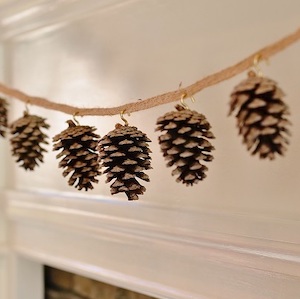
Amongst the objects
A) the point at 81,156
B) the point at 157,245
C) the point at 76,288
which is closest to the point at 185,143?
the point at 81,156

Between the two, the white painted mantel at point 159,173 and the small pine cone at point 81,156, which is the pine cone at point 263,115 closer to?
the white painted mantel at point 159,173

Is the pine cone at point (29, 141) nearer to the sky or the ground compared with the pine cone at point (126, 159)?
nearer to the sky

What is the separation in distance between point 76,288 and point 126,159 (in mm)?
715

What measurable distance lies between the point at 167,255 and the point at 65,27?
0.55 meters

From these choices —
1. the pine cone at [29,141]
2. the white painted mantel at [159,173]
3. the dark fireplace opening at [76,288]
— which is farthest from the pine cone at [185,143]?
the dark fireplace opening at [76,288]

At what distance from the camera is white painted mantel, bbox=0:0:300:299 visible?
30.5 inches

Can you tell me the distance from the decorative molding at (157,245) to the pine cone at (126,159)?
6.8 inches

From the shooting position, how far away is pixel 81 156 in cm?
81

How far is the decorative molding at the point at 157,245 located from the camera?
778 millimetres

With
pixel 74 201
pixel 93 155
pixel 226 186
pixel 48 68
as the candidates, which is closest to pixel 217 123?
pixel 226 186

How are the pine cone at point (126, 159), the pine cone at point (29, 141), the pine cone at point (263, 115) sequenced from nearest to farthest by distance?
1. the pine cone at point (263, 115)
2. the pine cone at point (126, 159)
3. the pine cone at point (29, 141)

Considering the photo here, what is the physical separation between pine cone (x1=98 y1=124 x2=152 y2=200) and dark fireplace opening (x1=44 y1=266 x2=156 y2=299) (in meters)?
0.49

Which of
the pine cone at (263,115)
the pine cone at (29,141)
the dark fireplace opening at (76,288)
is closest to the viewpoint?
Answer: the pine cone at (263,115)

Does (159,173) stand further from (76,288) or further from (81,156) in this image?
(76,288)
